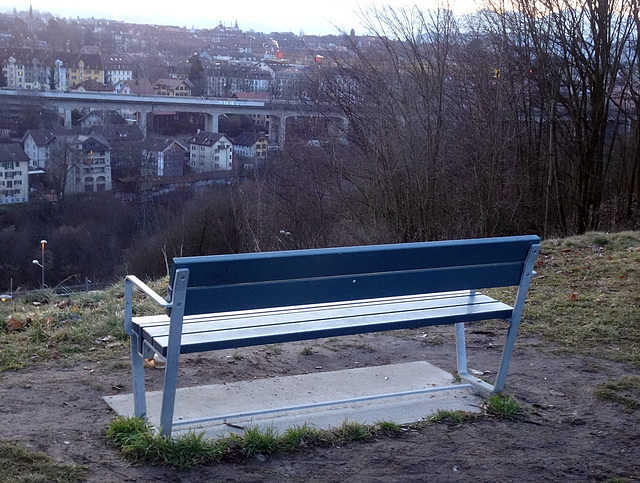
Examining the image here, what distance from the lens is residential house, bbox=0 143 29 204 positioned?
32.0 meters

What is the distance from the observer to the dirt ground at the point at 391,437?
10.1 ft

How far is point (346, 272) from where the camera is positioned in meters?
3.40

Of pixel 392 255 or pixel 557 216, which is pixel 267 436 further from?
pixel 557 216

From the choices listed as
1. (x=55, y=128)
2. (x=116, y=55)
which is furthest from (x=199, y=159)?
(x=116, y=55)

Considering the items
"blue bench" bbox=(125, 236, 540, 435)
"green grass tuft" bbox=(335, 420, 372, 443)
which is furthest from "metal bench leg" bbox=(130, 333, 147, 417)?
"green grass tuft" bbox=(335, 420, 372, 443)

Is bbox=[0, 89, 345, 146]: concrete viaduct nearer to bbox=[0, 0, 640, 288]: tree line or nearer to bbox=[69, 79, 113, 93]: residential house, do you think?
bbox=[69, 79, 113, 93]: residential house

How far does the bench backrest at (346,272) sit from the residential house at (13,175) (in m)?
30.7

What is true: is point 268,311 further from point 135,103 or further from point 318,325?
point 135,103

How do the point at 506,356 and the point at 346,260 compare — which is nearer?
the point at 346,260

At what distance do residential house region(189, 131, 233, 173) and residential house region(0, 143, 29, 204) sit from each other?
710 centimetres

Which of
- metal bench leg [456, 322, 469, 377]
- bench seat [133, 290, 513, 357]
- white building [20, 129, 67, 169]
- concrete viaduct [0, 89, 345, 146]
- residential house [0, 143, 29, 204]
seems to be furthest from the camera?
concrete viaduct [0, 89, 345, 146]

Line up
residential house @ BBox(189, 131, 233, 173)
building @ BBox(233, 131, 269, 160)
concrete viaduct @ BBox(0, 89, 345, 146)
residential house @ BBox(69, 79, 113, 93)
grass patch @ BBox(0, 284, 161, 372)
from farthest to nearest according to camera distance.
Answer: residential house @ BBox(69, 79, 113, 93)
concrete viaduct @ BBox(0, 89, 345, 146)
residential house @ BBox(189, 131, 233, 173)
building @ BBox(233, 131, 269, 160)
grass patch @ BBox(0, 284, 161, 372)

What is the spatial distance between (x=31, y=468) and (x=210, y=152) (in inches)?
1279

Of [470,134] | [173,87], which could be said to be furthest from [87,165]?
[470,134]
